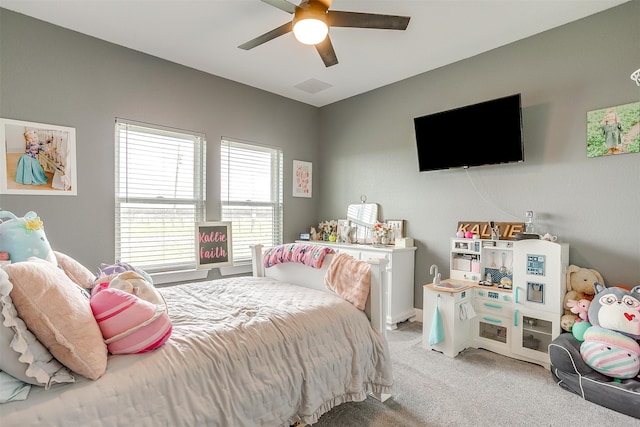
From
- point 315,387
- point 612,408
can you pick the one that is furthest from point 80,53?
point 612,408

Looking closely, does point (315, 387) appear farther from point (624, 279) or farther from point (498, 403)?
point (624, 279)

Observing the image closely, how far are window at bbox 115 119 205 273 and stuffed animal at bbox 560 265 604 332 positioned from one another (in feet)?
11.3

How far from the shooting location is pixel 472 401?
2.12 m

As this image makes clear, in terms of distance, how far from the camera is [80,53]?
289cm

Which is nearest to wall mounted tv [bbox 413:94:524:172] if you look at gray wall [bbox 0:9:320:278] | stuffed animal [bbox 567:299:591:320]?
stuffed animal [bbox 567:299:591:320]

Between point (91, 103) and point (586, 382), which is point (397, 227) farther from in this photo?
point (91, 103)

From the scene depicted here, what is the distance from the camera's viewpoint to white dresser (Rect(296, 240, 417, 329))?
344 centimetres

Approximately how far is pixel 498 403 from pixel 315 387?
129 centimetres

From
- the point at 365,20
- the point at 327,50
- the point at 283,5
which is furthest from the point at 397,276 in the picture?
the point at 283,5

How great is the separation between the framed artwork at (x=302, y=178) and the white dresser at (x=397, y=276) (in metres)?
1.21

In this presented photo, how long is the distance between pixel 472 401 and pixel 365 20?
2.56 m

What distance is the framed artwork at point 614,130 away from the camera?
7.99ft

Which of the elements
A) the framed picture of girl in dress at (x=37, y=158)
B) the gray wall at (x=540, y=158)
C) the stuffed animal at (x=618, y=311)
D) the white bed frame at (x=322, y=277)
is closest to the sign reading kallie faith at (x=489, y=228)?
the gray wall at (x=540, y=158)

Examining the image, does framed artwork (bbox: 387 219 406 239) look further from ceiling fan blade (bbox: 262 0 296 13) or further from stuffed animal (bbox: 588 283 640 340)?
ceiling fan blade (bbox: 262 0 296 13)
